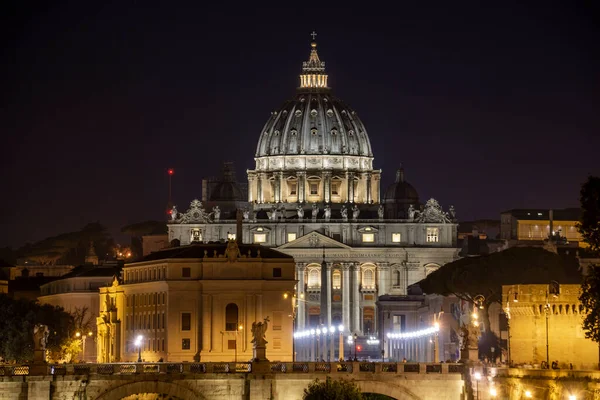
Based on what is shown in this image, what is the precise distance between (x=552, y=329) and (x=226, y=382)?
13.0 meters

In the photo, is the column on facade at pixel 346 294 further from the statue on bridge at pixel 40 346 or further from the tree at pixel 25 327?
the statue on bridge at pixel 40 346

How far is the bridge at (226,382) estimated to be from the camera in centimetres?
8450

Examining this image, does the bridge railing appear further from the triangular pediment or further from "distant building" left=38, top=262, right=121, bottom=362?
the triangular pediment

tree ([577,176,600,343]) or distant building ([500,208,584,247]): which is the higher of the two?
distant building ([500,208,584,247])

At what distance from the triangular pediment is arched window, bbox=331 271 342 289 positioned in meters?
2.42

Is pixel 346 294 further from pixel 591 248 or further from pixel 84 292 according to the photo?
pixel 591 248

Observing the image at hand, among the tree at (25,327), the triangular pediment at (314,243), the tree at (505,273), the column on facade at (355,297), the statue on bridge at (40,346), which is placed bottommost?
the statue on bridge at (40,346)

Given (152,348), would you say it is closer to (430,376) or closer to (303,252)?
(430,376)

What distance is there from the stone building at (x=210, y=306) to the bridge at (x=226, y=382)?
3441 centimetres

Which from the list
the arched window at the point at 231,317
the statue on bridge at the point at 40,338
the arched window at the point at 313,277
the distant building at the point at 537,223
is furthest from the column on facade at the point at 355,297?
the statue on bridge at the point at 40,338

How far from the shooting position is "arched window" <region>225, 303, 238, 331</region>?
12344 centimetres

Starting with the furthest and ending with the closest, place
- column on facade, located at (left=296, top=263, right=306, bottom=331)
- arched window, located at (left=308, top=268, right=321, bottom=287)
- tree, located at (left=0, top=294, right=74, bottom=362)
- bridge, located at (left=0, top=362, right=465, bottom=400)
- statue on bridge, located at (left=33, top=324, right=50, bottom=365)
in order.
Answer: arched window, located at (left=308, top=268, right=321, bottom=287), column on facade, located at (left=296, top=263, right=306, bottom=331), tree, located at (left=0, top=294, right=74, bottom=362), statue on bridge, located at (left=33, top=324, right=50, bottom=365), bridge, located at (left=0, top=362, right=465, bottom=400)

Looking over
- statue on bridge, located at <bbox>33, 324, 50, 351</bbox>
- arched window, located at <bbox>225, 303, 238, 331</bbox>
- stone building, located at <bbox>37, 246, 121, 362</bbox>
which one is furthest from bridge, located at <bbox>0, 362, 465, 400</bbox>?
stone building, located at <bbox>37, 246, 121, 362</bbox>

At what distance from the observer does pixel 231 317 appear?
123875mm
